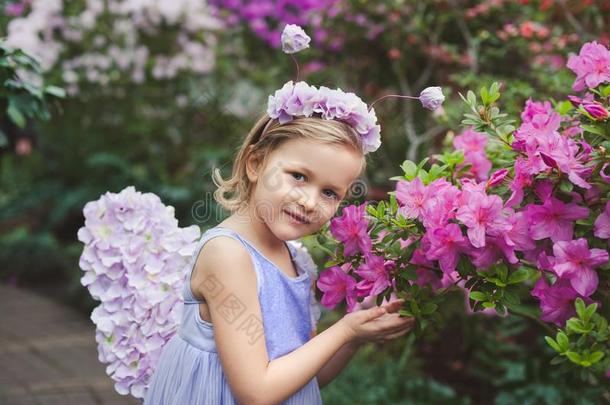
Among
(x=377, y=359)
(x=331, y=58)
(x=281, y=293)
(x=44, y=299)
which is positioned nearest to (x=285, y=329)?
(x=281, y=293)

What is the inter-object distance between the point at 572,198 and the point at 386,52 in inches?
129

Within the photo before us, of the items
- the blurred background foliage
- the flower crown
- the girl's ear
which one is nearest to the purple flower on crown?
the flower crown

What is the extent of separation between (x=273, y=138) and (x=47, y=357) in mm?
3039

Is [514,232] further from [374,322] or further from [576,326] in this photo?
[374,322]

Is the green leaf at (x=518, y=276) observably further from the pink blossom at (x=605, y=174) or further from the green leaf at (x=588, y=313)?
the pink blossom at (x=605, y=174)

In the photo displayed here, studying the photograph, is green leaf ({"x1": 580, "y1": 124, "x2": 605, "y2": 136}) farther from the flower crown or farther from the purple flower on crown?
the purple flower on crown

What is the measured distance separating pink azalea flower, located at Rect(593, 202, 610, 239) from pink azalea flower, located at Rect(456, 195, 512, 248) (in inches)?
7.5

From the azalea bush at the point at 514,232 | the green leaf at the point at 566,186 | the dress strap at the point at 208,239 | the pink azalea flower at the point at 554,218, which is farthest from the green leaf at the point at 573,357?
the dress strap at the point at 208,239

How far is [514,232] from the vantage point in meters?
1.51

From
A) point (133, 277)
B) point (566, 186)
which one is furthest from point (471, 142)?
point (133, 277)

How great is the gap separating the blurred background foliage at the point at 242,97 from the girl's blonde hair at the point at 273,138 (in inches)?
36.3

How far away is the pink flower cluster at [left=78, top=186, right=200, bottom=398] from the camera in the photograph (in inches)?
72.9

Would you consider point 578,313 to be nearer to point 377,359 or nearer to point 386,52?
point 377,359

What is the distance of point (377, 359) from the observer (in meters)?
3.58
